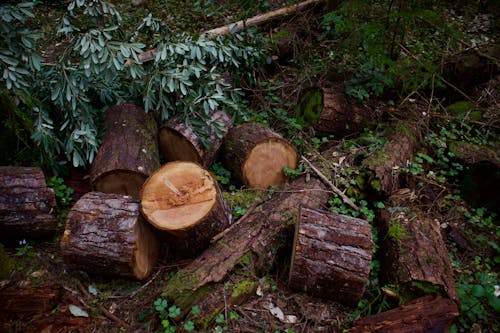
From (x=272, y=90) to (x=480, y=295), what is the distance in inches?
126

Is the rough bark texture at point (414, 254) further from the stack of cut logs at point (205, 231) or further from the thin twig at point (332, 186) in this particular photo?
the thin twig at point (332, 186)

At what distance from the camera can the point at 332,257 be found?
2.78 metres

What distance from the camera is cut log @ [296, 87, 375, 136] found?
421 centimetres

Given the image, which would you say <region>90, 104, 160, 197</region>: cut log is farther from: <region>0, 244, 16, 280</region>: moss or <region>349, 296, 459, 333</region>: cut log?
<region>349, 296, 459, 333</region>: cut log

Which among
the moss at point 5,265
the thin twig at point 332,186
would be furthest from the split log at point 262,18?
the moss at point 5,265

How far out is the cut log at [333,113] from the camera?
13.8 ft

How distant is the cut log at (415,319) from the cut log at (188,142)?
6.80 ft

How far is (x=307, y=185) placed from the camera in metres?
3.63

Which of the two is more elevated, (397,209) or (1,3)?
(1,3)

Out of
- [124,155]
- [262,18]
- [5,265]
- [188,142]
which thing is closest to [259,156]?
[188,142]

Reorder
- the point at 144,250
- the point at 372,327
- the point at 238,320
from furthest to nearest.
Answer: the point at 144,250
the point at 238,320
the point at 372,327

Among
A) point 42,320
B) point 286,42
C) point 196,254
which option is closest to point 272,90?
point 286,42

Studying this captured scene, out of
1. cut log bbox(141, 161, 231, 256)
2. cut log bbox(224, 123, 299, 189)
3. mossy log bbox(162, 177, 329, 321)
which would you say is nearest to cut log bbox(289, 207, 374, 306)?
mossy log bbox(162, 177, 329, 321)

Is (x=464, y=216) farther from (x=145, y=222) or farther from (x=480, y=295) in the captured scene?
(x=145, y=222)
